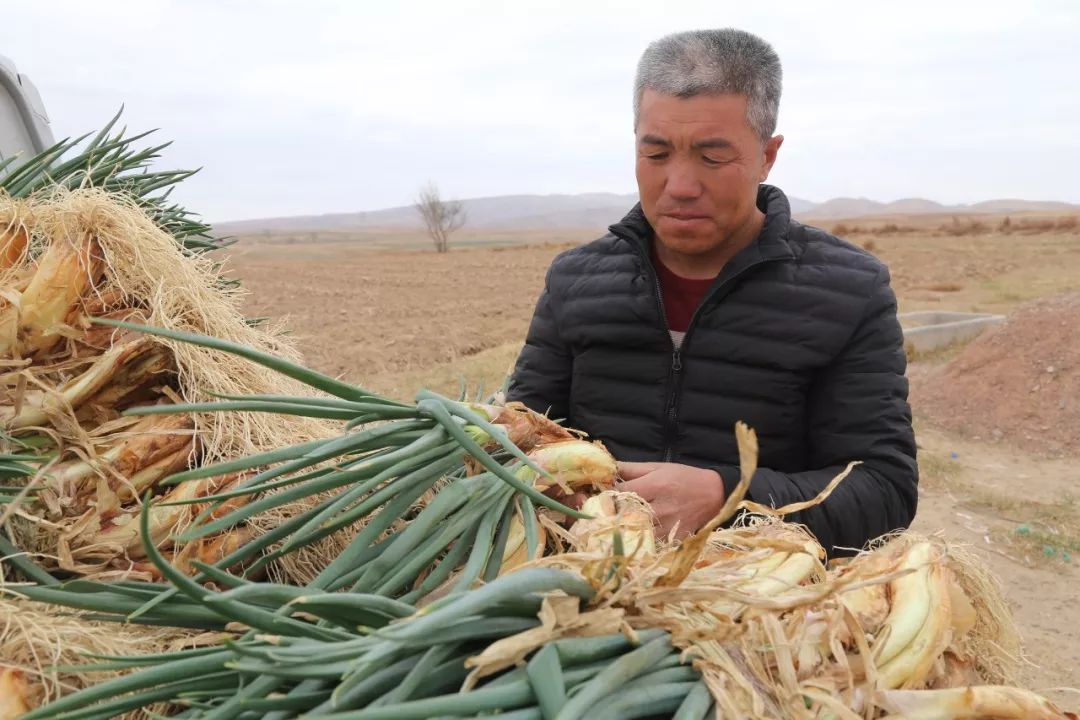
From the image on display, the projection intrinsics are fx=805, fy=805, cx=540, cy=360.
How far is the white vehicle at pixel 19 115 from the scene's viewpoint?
255cm

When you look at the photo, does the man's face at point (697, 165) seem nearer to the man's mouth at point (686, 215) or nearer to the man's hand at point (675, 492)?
the man's mouth at point (686, 215)

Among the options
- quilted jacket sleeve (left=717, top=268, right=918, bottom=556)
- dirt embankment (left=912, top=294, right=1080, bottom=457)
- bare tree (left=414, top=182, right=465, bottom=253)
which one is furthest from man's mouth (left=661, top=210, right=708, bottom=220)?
bare tree (left=414, top=182, right=465, bottom=253)

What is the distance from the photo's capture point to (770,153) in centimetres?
194

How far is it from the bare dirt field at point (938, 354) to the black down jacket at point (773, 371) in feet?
1.29

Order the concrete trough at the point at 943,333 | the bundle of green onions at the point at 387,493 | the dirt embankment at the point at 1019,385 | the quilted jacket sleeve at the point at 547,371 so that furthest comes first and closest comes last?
1. the concrete trough at the point at 943,333
2. the dirt embankment at the point at 1019,385
3. the quilted jacket sleeve at the point at 547,371
4. the bundle of green onions at the point at 387,493

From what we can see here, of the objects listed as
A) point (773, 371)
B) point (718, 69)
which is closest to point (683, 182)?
point (718, 69)

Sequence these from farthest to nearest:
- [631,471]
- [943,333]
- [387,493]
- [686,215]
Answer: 1. [943,333]
2. [686,215]
3. [631,471]
4. [387,493]

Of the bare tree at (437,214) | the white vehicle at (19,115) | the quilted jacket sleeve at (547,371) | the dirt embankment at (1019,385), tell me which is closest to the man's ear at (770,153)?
the quilted jacket sleeve at (547,371)

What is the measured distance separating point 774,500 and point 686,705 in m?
0.95

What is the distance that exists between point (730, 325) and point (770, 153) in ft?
1.39

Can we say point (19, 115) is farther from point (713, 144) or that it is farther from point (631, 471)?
point (631, 471)

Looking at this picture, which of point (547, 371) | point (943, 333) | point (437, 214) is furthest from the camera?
point (437, 214)

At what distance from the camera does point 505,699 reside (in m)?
0.68

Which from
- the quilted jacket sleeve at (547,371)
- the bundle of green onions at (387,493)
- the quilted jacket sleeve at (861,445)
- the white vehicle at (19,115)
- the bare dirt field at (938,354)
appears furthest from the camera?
the bare dirt field at (938,354)
